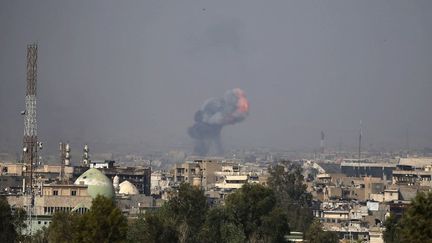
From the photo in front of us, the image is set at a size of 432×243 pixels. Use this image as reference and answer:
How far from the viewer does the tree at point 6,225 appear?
66306mm

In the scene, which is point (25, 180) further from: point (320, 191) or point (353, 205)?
point (320, 191)

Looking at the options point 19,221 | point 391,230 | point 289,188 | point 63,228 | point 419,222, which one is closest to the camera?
point 419,222

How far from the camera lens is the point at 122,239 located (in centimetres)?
5903

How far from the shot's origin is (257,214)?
3280 inches

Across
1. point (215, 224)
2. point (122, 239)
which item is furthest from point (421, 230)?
point (215, 224)

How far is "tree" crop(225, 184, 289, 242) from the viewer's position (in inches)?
3172

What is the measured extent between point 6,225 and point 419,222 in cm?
1944

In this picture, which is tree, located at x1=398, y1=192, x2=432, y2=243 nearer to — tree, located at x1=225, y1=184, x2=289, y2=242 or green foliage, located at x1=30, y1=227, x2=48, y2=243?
green foliage, located at x1=30, y1=227, x2=48, y2=243

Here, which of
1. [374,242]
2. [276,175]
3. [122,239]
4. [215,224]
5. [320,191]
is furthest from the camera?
[320,191]

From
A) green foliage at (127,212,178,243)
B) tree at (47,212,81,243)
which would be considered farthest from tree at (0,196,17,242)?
green foliage at (127,212,178,243)

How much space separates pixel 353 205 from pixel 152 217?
175ft

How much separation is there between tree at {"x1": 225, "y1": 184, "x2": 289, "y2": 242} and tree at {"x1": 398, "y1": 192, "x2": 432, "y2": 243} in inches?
A: 932

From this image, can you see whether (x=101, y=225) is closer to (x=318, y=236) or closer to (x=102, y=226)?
(x=102, y=226)

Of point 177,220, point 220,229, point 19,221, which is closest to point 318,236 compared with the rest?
point 220,229
